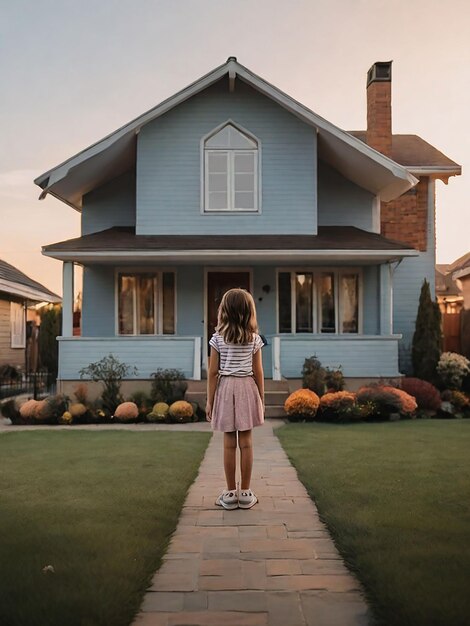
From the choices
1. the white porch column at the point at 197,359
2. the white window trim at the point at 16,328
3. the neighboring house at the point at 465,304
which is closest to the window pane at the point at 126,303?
the white porch column at the point at 197,359

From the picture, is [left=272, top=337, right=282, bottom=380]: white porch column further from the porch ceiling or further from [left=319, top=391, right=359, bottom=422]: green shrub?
[left=319, top=391, right=359, bottom=422]: green shrub

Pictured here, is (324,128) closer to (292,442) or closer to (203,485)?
(292,442)

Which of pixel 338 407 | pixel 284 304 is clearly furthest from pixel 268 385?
pixel 284 304

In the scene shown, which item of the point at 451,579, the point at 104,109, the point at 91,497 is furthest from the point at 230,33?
the point at 451,579

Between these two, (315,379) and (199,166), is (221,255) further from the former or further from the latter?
(315,379)

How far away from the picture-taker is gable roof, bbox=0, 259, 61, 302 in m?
22.8

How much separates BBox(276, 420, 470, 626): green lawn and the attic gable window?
7.12 meters

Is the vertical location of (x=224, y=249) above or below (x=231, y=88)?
below

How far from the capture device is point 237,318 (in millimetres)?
6254

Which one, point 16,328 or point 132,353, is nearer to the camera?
point 132,353

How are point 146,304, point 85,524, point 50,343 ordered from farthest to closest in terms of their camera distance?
point 50,343
point 146,304
point 85,524

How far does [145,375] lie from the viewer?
50.9 ft

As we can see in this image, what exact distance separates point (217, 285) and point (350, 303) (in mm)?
3354

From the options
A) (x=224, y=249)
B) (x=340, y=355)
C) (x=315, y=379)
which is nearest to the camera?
(x=315, y=379)
